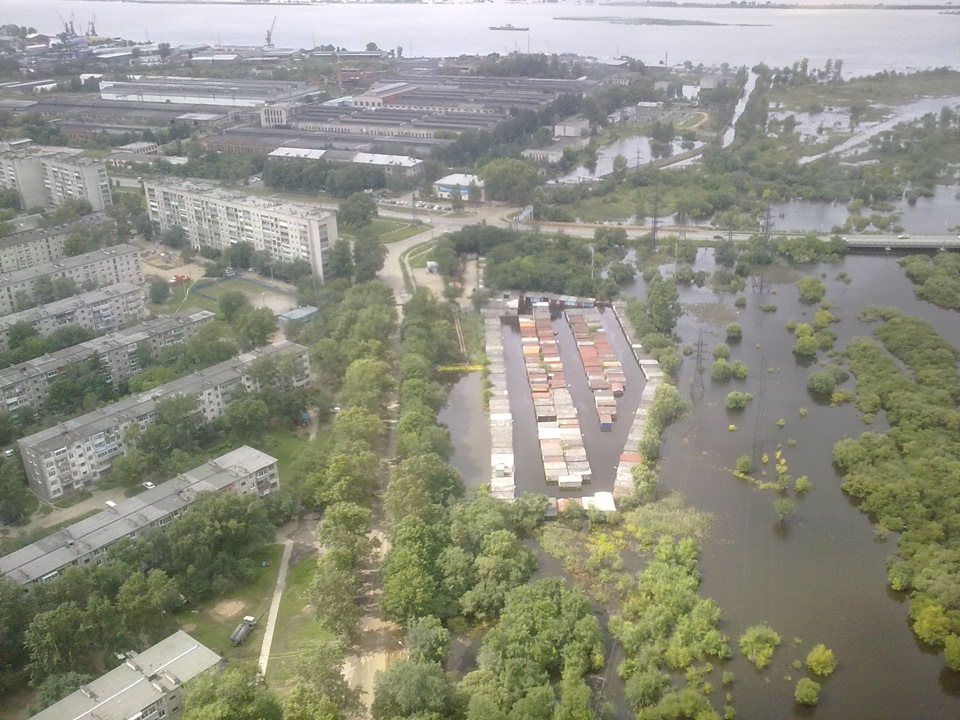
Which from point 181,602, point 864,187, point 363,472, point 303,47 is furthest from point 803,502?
point 303,47

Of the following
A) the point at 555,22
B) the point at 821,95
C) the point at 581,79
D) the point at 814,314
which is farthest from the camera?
the point at 555,22

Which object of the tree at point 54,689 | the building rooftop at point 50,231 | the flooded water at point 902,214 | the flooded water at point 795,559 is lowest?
the flooded water at point 795,559

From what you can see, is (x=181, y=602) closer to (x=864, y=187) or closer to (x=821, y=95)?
(x=864, y=187)

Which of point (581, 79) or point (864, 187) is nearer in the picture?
point (864, 187)

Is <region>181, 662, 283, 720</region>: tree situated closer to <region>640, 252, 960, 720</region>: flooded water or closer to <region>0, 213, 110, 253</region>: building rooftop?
<region>640, 252, 960, 720</region>: flooded water

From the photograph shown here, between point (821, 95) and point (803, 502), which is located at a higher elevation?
point (821, 95)

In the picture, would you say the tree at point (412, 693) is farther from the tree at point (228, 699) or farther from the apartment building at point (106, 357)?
the apartment building at point (106, 357)

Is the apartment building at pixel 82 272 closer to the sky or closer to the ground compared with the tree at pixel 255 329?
closer to the sky

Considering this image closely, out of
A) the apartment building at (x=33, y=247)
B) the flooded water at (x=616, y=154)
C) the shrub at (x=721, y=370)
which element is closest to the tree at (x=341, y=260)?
the apartment building at (x=33, y=247)
